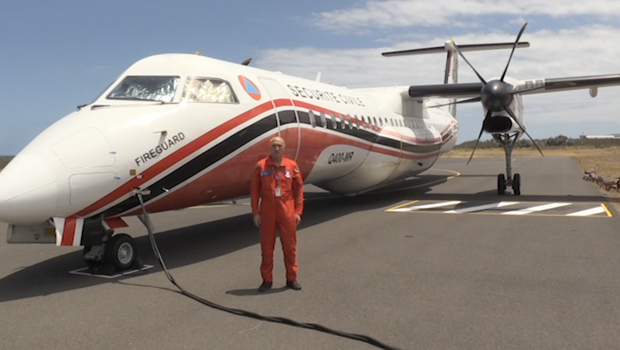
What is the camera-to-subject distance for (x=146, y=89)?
7398 mm

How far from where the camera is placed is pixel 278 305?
542 cm

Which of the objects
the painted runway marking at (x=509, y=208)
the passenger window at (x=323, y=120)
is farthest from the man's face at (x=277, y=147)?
the painted runway marking at (x=509, y=208)

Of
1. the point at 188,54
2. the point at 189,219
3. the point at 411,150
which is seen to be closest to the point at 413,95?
the point at 411,150

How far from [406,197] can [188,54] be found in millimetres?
9361

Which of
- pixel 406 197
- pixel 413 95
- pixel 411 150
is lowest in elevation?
pixel 406 197

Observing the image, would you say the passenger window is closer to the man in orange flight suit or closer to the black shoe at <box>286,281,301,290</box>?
the man in orange flight suit

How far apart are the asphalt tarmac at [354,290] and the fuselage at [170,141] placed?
108 centimetres

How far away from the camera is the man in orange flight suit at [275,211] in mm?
5945

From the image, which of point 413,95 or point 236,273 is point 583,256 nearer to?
point 236,273

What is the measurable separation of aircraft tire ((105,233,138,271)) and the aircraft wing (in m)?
11.1

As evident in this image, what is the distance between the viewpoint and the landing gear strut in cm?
1548

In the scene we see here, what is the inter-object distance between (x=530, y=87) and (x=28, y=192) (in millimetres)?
13300

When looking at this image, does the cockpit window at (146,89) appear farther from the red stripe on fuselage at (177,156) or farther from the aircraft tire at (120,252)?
the aircraft tire at (120,252)

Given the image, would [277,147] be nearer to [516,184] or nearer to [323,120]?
[323,120]
